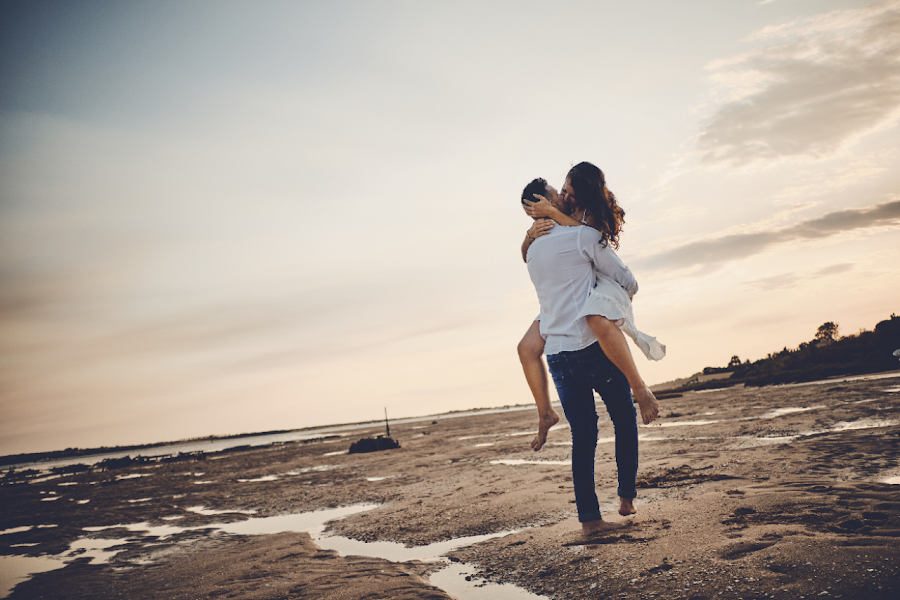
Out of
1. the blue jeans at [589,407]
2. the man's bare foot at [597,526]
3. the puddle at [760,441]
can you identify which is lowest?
the puddle at [760,441]

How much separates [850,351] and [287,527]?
22959 millimetres

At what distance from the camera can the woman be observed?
9.75 feet

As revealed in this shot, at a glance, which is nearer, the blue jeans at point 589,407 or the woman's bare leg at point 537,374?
the blue jeans at point 589,407

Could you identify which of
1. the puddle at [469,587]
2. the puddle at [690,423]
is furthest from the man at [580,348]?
the puddle at [690,423]

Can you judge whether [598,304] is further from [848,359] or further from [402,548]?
[848,359]

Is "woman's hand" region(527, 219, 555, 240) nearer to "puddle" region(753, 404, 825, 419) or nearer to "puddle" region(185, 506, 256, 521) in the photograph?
"puddle" region(185, 506, 256, 521)

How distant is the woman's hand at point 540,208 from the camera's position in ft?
10.5

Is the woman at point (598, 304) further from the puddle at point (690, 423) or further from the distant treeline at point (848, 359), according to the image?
the distant treeline at point (848, 359)

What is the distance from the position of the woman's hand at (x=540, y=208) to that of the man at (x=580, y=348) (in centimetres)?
8

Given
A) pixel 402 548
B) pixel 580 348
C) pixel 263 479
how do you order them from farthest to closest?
pixel 263 479 < pixel 402 548 < pixel 580 348

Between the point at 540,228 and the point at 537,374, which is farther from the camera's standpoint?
the point at 537,374

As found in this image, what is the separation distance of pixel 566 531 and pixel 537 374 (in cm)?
109

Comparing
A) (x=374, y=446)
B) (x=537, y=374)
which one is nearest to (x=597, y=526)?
(x=537, y=374)

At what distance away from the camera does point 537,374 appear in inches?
139
